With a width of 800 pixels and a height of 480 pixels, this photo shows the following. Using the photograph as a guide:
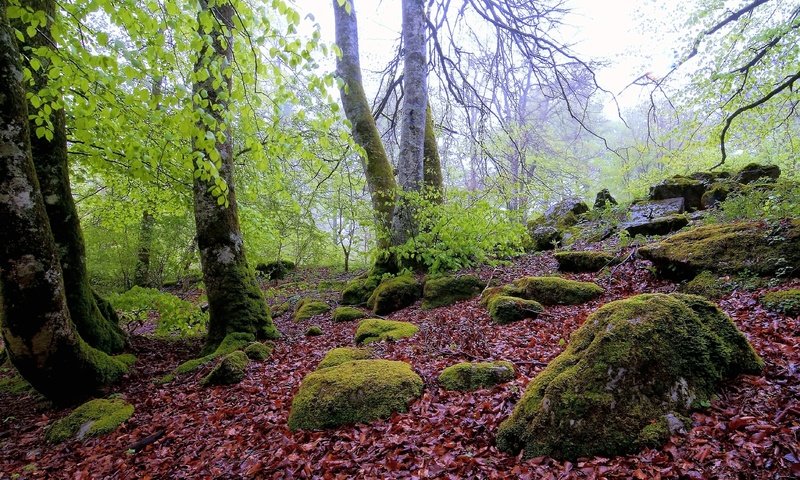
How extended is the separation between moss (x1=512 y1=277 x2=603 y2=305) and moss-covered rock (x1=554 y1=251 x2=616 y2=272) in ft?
4.04

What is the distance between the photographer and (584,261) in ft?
22.7

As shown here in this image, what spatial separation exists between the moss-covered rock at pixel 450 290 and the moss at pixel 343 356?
2585 millimetres

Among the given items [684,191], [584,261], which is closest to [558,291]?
[584,261]

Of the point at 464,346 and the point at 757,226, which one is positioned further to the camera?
the point at 757,226

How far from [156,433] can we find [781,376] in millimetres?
5143

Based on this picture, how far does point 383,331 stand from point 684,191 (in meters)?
9.47

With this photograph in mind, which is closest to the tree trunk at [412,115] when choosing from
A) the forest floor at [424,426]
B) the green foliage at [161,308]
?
the forest floor at [424,426]

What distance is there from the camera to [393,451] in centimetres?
276

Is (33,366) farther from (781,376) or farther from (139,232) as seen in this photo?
(139,232)

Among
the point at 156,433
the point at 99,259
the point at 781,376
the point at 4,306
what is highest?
the point at 99,259

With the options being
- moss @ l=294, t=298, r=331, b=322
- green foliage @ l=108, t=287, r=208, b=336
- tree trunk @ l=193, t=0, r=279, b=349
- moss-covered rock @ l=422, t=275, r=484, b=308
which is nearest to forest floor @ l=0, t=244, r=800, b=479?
green foliage @ l=108, t=287, r=208, b=336

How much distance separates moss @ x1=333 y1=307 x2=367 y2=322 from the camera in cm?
747

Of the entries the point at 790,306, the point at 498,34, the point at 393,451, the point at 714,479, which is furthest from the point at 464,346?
the point at 498,34

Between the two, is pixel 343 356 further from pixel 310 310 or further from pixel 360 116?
pixel 360 116
